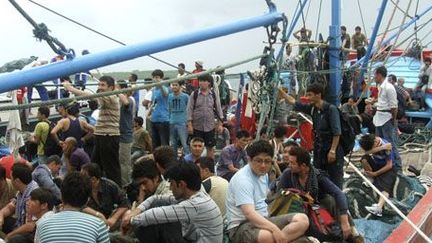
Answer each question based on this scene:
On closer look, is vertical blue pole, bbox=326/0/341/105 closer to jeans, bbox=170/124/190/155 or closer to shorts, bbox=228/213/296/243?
jeans, bbox=170/124/190/155

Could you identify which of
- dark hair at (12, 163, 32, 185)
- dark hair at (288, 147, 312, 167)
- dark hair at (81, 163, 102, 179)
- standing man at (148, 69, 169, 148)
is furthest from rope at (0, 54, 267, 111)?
standing man at (148, 69, 169, 148)

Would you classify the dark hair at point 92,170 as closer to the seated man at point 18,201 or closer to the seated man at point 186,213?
the seated man at point 18,201

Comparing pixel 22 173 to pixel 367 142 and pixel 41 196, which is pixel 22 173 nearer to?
pixel 41 196

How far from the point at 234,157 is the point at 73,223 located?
3566 millimetres

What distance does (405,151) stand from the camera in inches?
392

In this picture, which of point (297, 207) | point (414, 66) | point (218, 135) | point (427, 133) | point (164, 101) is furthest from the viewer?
point (414, 66)

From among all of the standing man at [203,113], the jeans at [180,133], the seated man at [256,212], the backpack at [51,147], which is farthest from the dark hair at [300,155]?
the backpack at [51,147]

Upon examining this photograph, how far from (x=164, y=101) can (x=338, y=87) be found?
8.23 ft

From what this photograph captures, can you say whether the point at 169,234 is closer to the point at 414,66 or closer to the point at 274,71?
the point at 274,71

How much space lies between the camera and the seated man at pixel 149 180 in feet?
14.4

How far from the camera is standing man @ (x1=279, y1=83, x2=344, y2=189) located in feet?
18.8

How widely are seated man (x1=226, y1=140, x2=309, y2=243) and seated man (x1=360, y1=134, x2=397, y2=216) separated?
2952 mm

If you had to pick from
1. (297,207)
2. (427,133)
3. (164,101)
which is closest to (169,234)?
(297,207)

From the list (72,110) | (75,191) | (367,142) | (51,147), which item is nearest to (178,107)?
(72,110)
